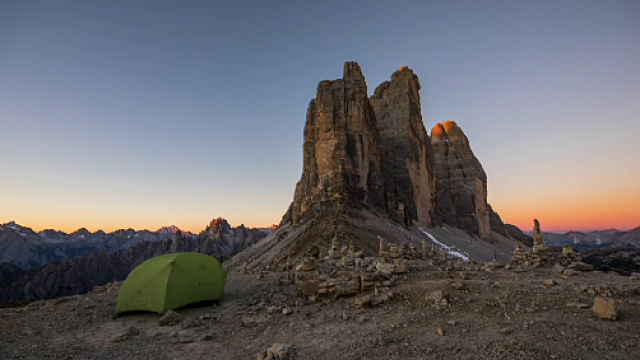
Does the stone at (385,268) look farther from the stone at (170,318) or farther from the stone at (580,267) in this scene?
the stone at (170,318)

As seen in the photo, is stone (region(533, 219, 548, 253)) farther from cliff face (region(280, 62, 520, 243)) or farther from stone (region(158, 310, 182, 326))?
cliff face (region(280, 62, 520, 243))

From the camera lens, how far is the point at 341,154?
55.0 m

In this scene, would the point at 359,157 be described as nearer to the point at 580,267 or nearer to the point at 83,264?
the point at 580,267

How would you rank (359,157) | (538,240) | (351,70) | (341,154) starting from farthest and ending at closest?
1. (351,70)
2. (359,157)
3. (341,154)
4. (538,240)

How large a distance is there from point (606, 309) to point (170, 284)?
13.6 m

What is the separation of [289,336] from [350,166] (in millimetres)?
47581

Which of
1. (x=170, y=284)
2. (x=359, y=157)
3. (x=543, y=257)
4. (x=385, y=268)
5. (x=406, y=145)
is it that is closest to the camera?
(x=170, y=284)

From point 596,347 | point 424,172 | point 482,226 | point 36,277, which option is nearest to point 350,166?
point 424,172

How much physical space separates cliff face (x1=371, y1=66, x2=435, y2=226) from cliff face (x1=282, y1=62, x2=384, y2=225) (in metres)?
7.57

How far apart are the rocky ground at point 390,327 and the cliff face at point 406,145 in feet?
178

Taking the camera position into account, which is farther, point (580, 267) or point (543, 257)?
point (543, 257)

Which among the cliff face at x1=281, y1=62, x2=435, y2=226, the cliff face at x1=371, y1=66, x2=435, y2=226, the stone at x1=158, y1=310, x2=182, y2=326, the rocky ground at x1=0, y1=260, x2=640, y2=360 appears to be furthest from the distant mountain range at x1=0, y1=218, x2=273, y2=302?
the stone at x1=158, y1=310, x2=182, y2=326

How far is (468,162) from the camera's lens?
107 metres

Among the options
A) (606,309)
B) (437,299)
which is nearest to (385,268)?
(437,299)
